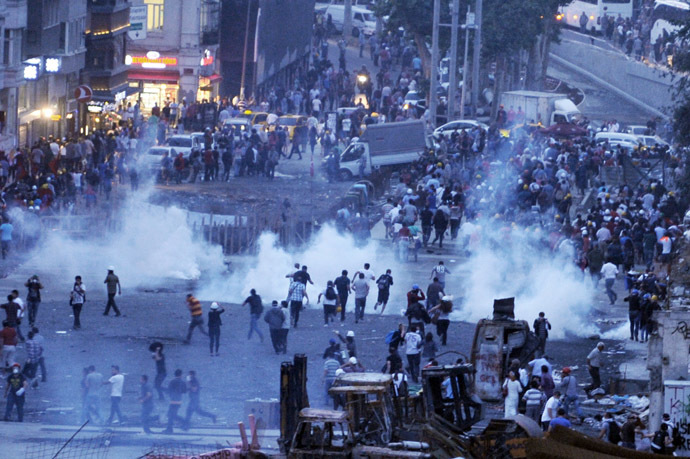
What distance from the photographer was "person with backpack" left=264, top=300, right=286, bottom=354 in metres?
30.0

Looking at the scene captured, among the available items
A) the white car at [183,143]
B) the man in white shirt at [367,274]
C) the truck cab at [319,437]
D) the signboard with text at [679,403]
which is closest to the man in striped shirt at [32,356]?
the truck cab at [319,437]

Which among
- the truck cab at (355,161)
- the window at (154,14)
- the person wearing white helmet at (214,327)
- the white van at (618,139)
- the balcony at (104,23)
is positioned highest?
the window at (154,14)

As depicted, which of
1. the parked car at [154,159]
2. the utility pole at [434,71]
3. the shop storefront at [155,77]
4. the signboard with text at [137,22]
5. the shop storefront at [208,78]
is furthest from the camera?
the shop storefront at [208,78]

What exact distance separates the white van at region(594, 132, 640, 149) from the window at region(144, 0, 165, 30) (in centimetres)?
1823

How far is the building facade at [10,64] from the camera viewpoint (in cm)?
5050

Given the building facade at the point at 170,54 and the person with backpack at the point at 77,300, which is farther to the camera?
the building facade at the point at 170,54

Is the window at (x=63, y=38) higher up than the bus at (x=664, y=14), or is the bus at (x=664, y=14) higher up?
the bus at (x=664, y=14)

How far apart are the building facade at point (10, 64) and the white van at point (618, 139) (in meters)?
19.5

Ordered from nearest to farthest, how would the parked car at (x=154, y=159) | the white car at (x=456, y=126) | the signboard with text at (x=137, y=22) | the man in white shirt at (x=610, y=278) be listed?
the man in white shirt at (x=610, y=278) → the parked car at (x=154, y=159) → the white car at (x=456, y=126) → the signboard with text at (x=137, y=22)

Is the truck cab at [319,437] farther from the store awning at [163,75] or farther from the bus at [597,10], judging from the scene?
the bus at [597,10]

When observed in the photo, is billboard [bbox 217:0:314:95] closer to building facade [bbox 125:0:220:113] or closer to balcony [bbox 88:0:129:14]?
building facade [bbox 125:0:220:113]

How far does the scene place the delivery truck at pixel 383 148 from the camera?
5322cm

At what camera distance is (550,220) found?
1706 inches

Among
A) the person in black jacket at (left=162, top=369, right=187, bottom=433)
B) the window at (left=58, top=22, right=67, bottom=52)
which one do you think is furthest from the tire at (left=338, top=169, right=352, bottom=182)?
the person in black jacket at (left=162, top=369, right=187, bottom=433)
